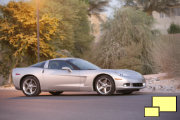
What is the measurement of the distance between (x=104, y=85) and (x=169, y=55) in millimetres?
6136

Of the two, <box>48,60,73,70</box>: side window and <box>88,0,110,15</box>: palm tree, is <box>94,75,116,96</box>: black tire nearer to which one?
<box>48,60,73,70</box>: side window

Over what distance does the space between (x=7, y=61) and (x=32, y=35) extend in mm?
3046

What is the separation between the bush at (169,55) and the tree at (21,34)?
1093cm

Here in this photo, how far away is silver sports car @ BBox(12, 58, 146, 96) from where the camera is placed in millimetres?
15859

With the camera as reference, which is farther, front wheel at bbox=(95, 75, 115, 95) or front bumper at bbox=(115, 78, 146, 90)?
front wheel at bbox=(95, 75, 115, 95)

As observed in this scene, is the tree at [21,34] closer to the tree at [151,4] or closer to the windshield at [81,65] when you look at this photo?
the windshield at [81,65]

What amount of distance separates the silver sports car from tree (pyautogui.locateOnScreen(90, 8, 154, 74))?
1720cm

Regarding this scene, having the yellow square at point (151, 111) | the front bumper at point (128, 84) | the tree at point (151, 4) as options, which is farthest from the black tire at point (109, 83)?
the tree at point (151, 4)

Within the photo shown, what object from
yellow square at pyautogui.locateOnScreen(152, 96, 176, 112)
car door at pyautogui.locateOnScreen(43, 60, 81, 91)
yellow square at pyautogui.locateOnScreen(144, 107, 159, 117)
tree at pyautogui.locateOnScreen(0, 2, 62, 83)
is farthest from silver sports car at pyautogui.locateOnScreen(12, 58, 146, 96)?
tree at pyautogui.locateOnScreen(0, 2, 62, 83)

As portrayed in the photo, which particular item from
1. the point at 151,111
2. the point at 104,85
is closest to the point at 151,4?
the point at 104,85

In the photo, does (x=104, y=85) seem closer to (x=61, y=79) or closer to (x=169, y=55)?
(x=61, y=79)

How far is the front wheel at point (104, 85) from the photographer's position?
15.8 meters

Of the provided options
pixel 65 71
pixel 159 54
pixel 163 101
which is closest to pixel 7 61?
pixel 159 54

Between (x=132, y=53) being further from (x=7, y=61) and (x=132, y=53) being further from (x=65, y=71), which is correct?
(x=65, y=71)
